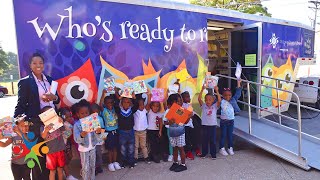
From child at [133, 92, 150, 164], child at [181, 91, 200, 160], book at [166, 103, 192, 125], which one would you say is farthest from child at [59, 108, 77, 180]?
child at [181, 91, 200, 160]

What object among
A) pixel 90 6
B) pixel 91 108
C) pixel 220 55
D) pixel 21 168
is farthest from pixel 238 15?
pixel 21 168

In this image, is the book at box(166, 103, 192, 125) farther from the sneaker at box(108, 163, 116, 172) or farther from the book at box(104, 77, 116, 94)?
the sneaker at box(108, 163, 116, 172)

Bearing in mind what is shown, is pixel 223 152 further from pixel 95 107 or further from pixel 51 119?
pixel 51 119

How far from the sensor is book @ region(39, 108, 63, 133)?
320 cm

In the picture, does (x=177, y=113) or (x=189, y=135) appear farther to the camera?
(x=189, y=135)

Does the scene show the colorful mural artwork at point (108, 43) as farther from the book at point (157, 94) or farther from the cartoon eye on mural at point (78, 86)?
the book at point (157, 94)

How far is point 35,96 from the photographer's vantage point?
11.3 feet

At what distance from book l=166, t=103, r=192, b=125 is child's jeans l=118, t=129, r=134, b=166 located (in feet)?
2.21

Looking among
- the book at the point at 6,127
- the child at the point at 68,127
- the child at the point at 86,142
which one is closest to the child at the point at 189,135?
the child at the point at 86,142

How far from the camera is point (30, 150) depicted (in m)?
3.57

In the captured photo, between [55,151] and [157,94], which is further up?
[157,94]

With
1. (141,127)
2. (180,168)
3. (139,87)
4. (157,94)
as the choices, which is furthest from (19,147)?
(180,168)

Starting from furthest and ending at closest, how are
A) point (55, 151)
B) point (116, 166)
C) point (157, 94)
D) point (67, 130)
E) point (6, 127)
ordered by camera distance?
point (157, 94) < point (116, 166) < point (67, 130) < point (55, 151) < point (6, 127)

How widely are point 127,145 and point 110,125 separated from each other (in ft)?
1.42
